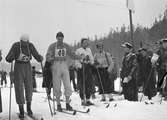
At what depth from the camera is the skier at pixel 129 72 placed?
35.0ft

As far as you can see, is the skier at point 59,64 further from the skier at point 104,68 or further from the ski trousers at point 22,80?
the skier at point 104,68

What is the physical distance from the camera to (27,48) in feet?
27.4

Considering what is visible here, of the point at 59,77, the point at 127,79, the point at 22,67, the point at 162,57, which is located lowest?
the point at 127,79

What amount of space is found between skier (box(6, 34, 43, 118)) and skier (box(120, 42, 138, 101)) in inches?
136

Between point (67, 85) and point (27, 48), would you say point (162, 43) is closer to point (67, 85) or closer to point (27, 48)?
point (67, 85)

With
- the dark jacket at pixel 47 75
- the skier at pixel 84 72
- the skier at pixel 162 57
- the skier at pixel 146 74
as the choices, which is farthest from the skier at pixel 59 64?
the skier at pixel 146 74

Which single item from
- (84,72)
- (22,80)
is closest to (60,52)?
(22,80)

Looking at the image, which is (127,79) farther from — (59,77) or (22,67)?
(22,67)

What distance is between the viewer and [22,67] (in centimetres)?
826

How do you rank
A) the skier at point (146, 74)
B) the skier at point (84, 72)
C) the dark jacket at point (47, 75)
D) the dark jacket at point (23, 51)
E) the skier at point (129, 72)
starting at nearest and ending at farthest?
the dark jacket at point (23, 51), the dark jacket at point (47, 75), the skier at point (84, 72), the skier at point (129, 72), the skier at point (146, 74)

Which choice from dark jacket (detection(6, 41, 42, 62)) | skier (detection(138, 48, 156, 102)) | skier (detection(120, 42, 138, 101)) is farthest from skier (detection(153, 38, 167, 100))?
dark jacket (detection(6, 41, 42, 62))

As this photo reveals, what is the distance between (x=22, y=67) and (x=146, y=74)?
560 centimetres

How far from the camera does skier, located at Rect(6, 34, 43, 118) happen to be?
8.12 metres

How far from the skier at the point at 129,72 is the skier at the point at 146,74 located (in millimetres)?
1360
